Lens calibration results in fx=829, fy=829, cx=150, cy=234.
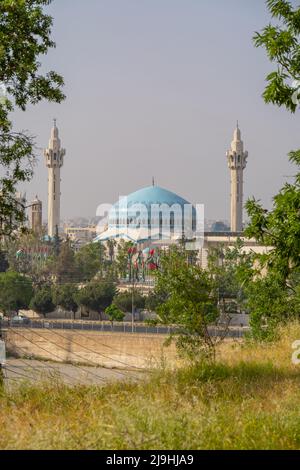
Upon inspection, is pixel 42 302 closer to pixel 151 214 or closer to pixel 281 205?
pixel 281 205

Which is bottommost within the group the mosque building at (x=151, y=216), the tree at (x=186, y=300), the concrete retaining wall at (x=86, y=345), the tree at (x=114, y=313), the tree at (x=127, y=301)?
the concrete retaining wall at (x=86, y=345)

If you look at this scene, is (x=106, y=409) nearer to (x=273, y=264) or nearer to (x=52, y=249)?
(x=273, y=264)

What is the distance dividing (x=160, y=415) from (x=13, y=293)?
138 ft

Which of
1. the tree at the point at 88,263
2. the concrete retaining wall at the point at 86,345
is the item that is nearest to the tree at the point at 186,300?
the concrete retaining wall at the point at 86,345

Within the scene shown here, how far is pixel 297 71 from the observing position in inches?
284

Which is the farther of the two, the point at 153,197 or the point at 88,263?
the point at 153,197

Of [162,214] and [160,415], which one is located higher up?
[162,214]

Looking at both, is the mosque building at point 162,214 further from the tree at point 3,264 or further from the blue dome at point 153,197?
the tree at point 3,264

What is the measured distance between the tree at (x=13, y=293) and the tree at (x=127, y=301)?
207 inches

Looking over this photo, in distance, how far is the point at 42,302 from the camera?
46031 mm

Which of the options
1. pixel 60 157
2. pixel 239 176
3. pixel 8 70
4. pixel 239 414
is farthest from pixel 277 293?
pixel 60 157

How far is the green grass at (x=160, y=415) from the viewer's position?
4469mm

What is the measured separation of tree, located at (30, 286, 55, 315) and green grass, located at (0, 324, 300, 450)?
38954 millimetres

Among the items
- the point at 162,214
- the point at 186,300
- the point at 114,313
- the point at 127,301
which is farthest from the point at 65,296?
the point at 162,214
